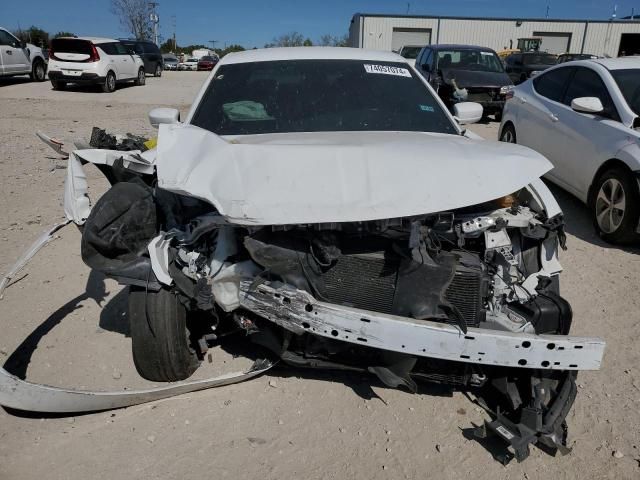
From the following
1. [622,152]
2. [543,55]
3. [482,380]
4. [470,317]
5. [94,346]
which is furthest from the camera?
[543,55]

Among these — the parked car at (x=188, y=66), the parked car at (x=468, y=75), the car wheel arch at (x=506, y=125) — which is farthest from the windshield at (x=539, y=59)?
the parked car at (x=188, y=66)

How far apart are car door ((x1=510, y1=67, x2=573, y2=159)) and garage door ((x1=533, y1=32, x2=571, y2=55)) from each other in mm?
43761

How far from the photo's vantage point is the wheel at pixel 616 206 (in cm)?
479

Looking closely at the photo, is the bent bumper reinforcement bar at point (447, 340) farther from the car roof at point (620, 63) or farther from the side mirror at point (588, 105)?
the car roof at point (620, 63)

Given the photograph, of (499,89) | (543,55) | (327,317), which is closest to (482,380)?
(327,317)

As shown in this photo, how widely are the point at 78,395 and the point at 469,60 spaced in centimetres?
1248

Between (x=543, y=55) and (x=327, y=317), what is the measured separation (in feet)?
67.9

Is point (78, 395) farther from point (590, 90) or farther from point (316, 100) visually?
point (590, 90)

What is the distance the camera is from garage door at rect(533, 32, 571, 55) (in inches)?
1765

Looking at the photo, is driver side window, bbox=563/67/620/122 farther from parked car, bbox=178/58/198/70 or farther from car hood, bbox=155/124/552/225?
parked car, bbox=178/58/198/70

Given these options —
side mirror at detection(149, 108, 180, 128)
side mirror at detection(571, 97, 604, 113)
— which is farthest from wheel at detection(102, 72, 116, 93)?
side mirror at detection(571, 97, 604, 113)

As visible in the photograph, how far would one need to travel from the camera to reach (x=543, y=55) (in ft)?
64.7

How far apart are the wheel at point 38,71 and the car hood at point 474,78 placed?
15.2 metres

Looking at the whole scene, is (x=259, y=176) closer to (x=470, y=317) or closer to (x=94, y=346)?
(x=470, y=317)
